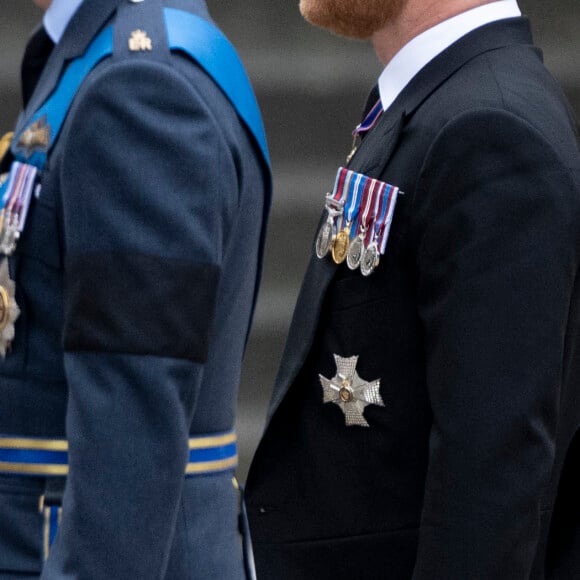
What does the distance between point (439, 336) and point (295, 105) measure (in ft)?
5.14

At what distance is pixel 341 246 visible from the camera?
158 centimetres

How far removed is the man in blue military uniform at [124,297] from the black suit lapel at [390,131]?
0.87 ft

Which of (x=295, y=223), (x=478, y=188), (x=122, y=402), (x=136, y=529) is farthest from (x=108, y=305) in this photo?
(x=295, y=223)

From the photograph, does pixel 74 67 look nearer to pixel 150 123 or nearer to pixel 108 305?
pixel 150 123

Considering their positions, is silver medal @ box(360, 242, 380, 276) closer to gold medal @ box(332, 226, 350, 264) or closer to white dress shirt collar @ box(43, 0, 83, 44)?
gold medal @ box(332, 226, 350, 264)

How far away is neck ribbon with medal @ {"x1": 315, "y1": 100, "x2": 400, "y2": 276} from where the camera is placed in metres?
1.49

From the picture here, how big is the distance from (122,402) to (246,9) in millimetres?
1847

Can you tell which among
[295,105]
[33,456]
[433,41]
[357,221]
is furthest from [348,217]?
[295,105]

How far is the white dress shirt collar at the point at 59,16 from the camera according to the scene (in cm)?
135

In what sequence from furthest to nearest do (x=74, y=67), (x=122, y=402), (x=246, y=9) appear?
1. (x=246, y=9)
2. (x=74, y=67)
3. (x=122, y=402)

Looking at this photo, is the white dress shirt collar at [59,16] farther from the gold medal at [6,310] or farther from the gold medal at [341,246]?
the gold medal at [341,246]

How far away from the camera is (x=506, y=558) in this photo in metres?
1.38

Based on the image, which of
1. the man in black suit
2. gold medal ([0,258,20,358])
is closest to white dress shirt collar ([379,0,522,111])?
the man in black suit

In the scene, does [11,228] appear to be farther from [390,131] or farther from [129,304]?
[390,131]
